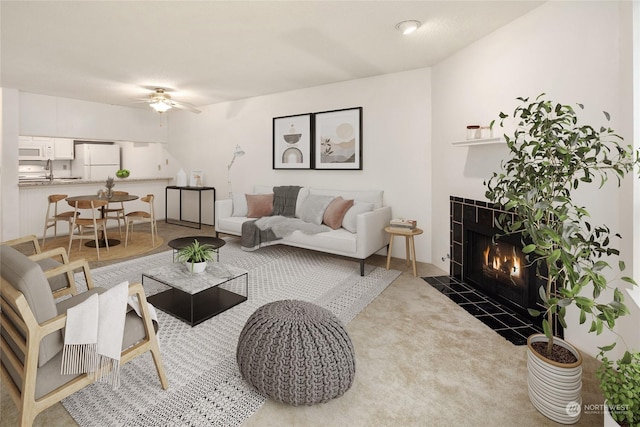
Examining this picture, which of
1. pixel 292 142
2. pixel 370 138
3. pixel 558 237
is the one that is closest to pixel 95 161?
pixel 292 142

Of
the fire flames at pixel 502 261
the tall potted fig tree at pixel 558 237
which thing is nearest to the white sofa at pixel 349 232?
the fire flames at pixel 502 261

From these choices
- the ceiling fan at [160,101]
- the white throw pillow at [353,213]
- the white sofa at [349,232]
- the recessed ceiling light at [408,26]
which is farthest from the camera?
the ceiling fan at [160,101]

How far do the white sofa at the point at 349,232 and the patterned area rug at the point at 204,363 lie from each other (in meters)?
0.28

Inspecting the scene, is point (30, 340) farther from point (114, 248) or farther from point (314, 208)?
point (114, 248)

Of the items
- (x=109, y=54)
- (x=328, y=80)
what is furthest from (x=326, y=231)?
(x=109, y=54)

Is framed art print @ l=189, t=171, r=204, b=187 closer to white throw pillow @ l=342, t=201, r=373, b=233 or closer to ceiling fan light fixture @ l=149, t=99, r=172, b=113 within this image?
ceiling fan light fixture @ l=149, t=99, r=172, b=113

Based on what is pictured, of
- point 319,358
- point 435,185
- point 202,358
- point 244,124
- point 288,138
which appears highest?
point 244,124

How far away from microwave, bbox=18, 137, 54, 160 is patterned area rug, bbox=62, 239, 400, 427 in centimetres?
474

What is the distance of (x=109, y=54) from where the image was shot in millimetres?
3627

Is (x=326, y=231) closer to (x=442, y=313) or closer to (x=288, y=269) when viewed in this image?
(x=288, y=269)

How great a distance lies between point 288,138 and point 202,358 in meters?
3.86

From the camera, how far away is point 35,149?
6688 millimetres

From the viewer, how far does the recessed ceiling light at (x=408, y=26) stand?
285 centimetres

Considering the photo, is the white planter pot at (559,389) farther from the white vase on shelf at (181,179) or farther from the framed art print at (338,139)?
the white vase on shelf at (181,179)
